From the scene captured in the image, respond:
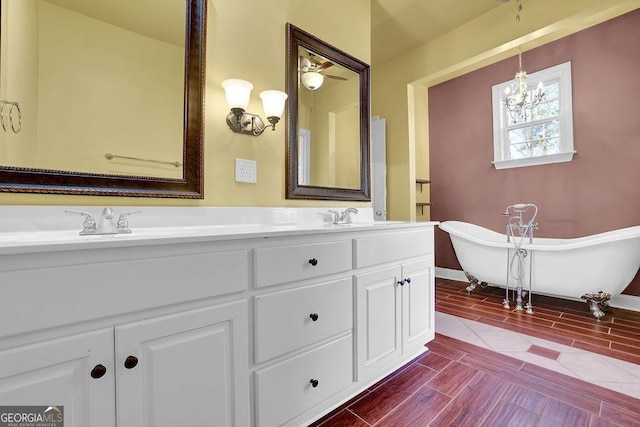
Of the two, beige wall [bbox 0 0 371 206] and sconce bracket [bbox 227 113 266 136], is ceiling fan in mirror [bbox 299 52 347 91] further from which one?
sconce bracket [bbox 227 113 266 136]

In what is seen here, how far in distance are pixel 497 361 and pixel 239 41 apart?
2.41 m

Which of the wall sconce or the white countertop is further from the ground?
the wall sconce

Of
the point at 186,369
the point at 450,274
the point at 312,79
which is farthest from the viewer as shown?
the point at 450,274

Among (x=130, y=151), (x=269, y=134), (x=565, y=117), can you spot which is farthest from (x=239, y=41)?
(x=565, y=117)

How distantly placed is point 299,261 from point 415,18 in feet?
8.46

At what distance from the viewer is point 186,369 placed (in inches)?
35.5

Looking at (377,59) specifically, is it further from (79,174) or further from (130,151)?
(79,174)

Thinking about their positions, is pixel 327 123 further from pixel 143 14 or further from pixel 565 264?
pixel 565 264

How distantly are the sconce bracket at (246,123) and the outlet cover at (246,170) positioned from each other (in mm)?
164

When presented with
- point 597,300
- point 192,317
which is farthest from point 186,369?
point 597,300

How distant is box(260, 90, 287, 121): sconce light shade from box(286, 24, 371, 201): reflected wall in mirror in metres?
0.16

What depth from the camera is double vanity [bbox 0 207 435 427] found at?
2.31 ft

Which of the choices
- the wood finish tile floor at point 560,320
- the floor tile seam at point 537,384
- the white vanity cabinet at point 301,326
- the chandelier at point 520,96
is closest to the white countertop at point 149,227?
the white vanity cabinet at point 301,326

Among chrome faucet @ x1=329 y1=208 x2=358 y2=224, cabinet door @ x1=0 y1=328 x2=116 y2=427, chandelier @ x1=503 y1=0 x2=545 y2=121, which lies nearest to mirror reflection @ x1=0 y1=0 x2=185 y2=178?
cabinet door @ x1=0 y1=328 x2=116 y2=427
